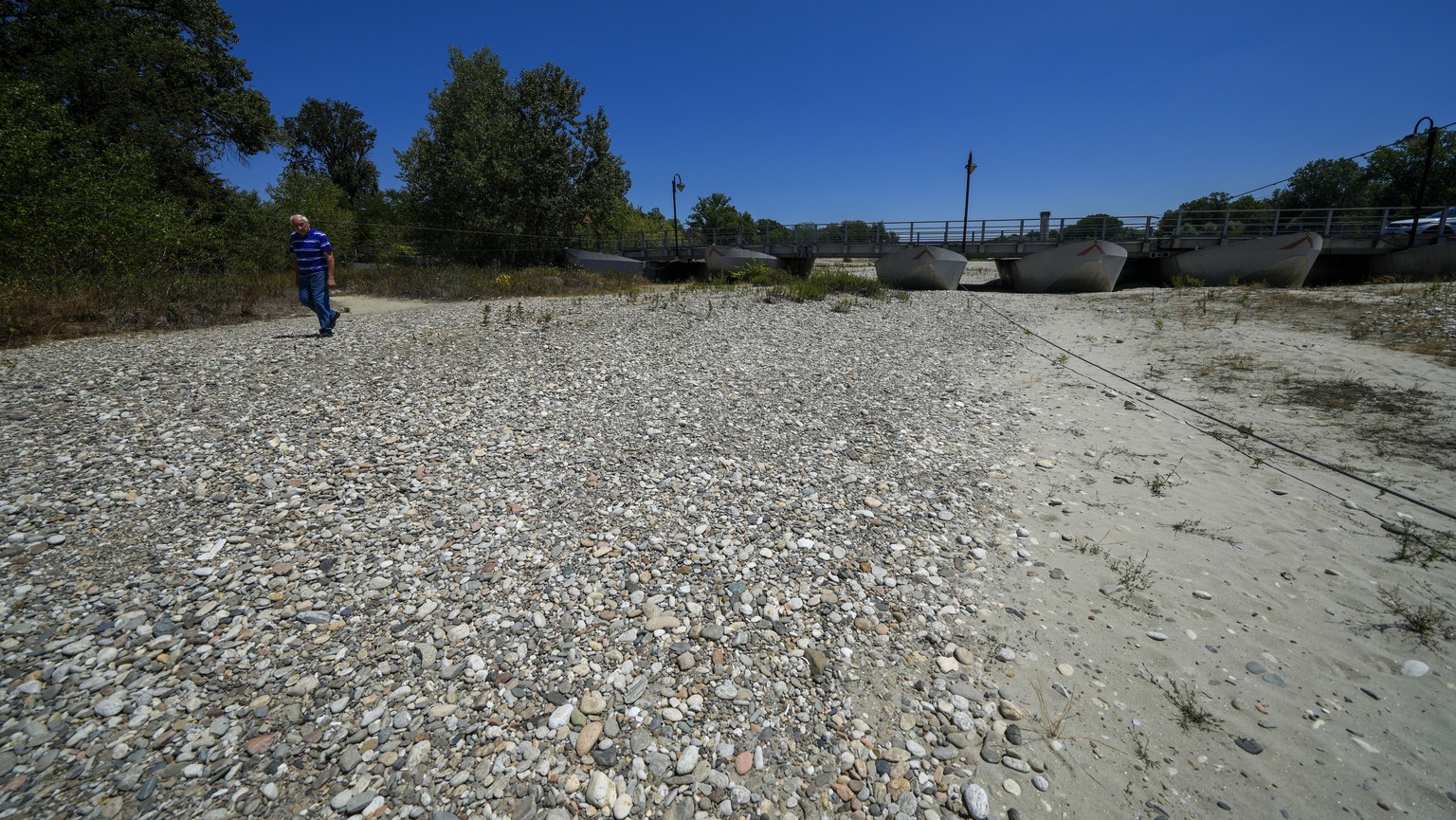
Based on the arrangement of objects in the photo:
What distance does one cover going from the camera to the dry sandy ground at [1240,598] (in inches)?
119

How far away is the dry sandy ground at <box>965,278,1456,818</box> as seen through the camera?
10.00ft

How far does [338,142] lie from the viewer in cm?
6781

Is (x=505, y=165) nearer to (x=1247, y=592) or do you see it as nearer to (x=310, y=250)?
(x=310, y=250)

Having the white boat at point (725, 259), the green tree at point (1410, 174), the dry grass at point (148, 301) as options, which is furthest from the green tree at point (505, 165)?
the green tree at point (1410, 174)

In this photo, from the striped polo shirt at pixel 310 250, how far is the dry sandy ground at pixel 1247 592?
41.5ft

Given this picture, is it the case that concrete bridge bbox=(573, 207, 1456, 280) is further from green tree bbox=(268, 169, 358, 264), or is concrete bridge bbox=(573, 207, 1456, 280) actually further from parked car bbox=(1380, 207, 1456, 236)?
green tree bbox=(268, 169, 358, 264)

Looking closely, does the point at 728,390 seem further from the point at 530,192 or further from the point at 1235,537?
the point at 530,192

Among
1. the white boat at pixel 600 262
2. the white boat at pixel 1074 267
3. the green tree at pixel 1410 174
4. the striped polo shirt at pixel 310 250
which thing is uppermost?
the green tree at pixel 1410 174

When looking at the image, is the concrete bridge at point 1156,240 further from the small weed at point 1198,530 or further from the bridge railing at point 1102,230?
the small weed at point 1198,530

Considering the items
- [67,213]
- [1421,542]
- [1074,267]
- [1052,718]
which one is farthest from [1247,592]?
[1074,267]

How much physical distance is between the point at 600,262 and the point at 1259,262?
3627 cm

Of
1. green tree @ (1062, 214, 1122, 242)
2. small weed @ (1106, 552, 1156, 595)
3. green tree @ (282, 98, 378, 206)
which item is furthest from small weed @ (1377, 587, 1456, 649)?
green tree @ (282, 98, 378, 206)

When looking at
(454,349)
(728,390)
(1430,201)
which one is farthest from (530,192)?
(1430,201)

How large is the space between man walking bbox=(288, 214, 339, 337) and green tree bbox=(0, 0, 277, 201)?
13.3 meters
